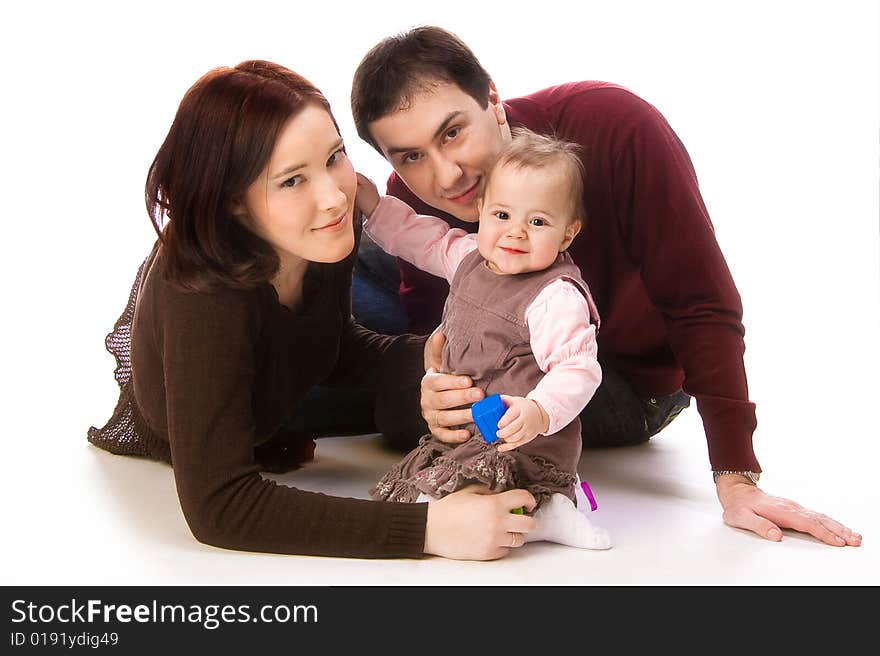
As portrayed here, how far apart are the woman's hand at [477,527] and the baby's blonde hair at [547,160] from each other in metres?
0.49

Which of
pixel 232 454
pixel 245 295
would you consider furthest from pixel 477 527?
pixel 245 295

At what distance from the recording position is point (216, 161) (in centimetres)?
190

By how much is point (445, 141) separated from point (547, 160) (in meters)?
0.32

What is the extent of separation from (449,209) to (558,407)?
0.60m

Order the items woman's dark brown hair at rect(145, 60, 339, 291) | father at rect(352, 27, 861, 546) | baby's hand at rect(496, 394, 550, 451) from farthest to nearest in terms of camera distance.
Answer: father at rect(352, 27, 861, 546) < woman's dark brown hair at rect(145, 60, 339, 291) < baby's hand at rect(496, 394, 550, 451)

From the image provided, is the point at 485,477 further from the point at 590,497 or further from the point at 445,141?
the point at 445,141

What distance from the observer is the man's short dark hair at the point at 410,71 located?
216 cm

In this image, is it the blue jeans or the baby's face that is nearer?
the baby's face

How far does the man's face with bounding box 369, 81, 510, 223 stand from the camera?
2.16 meters

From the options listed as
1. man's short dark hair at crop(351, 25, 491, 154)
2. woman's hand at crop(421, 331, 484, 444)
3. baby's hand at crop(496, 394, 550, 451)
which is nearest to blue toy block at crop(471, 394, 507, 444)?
baby's hand at crop(496, 394, 550, 451)

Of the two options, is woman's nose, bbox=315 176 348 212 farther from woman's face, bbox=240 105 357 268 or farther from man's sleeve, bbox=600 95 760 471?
man's sleeve, bbox=600 95 760 471

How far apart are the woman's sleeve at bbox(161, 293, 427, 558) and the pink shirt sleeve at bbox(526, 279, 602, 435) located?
29 cm

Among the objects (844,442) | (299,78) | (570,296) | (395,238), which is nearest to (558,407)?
(570,296)

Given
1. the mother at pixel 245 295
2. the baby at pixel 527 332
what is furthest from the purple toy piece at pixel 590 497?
the mother at pixel 245 295
